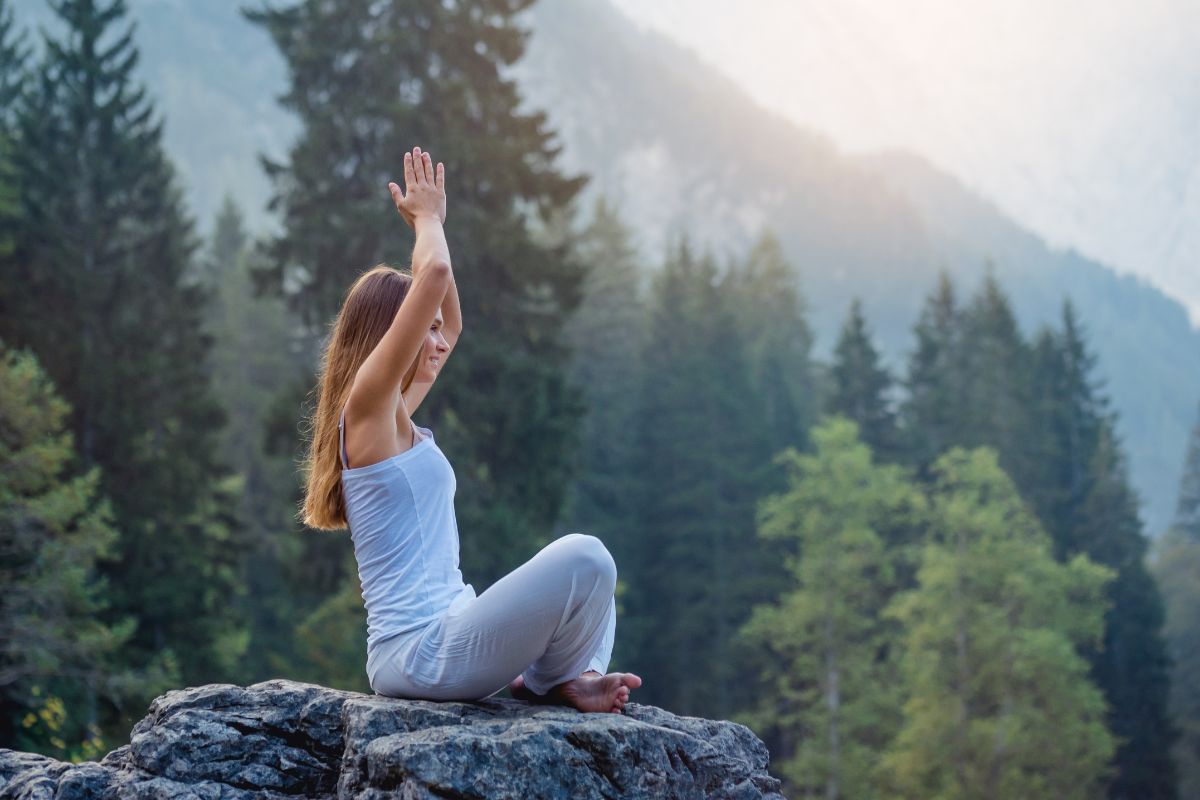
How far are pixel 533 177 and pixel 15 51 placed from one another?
15809 millimetres

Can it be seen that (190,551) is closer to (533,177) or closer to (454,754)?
(533,177)

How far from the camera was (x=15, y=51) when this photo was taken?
99.2 feet

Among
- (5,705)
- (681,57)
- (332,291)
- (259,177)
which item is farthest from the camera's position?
(681,57)

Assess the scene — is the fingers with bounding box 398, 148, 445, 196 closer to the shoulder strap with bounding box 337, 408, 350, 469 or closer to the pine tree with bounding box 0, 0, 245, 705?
the shoulder strap with bounding box 337, 408, 350, 469

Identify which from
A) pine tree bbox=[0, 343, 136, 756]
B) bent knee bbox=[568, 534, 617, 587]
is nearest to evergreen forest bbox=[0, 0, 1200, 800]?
pine tree bbox=[0, 343, 136, 756]

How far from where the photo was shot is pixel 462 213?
72.9 feet

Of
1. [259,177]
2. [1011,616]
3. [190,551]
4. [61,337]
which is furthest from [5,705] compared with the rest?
[259,177]

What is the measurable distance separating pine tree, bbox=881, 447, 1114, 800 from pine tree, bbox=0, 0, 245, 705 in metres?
15.4

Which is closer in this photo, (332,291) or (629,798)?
(629,798)

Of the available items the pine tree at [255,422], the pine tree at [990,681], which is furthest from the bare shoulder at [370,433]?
the pine tree at [255,422]

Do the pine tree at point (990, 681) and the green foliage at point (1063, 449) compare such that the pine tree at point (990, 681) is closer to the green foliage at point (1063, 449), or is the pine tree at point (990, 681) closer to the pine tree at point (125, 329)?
the green foliage at point (1063, 449)

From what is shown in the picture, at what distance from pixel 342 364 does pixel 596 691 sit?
1.46 meters

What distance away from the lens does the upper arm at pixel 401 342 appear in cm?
388

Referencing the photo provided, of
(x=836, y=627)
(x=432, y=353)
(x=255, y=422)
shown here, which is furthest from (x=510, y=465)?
(x=255, y=422)
